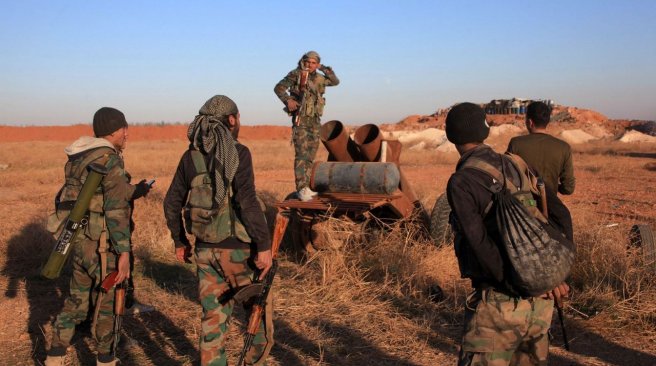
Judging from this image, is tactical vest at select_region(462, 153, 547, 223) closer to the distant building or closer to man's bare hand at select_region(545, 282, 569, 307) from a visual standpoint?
man's bare hand at select_region(545, 282, 569, 307)

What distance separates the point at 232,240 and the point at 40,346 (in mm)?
2287

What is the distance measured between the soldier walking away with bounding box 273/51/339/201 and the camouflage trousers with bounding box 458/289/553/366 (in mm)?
4617

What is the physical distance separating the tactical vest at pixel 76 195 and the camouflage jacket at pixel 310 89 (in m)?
3.55

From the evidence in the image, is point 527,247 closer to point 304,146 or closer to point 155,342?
point 155,342

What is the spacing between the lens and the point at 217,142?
329cm

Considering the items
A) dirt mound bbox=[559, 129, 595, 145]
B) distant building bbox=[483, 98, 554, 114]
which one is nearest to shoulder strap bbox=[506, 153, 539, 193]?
dirt mound bbox=[559, 129, 595, 145]

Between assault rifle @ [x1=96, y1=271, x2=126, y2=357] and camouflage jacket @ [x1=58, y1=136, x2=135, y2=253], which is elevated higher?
camouflage jacket @ [x1=58, y1=136, x2=135, y2=253]

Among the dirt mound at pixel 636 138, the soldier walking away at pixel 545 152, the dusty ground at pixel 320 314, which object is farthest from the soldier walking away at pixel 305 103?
the dirt mound at pixel 636 138

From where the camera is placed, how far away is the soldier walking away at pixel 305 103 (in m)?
7.18

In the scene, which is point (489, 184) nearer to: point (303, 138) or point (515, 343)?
point (515, 343)

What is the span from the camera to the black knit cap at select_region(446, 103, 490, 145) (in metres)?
2.59

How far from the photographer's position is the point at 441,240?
6.37m

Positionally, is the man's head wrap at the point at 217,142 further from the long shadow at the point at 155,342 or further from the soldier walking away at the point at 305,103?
the soldier walking away at the point at 305,103

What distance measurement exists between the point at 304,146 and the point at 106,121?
3.44m
